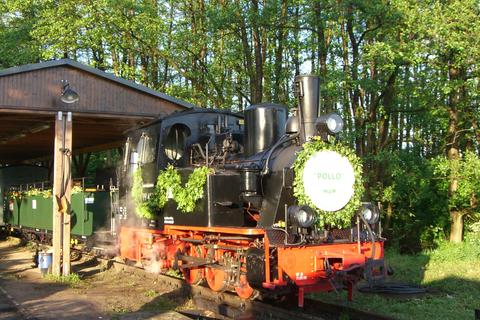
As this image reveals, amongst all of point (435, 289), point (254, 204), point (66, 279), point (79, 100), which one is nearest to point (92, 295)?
point (66, 279)

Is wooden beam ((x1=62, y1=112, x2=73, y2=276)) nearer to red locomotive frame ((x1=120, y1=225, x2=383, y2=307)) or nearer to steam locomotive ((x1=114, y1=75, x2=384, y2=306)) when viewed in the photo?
steam locomotive ((x1=114, y1=75, x2=384, y2=306))

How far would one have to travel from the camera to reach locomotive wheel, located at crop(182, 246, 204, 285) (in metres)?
8.56

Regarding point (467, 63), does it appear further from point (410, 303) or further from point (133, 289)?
point (133, 289)

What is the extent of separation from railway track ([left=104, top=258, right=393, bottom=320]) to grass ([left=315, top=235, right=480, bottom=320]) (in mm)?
615

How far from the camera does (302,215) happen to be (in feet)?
20.8

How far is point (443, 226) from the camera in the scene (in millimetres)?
17375

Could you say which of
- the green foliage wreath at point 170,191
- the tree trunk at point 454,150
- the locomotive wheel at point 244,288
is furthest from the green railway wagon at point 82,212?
the tree trunk at point 454,150

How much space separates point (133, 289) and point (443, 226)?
39.0ft

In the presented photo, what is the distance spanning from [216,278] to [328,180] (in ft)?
8.73

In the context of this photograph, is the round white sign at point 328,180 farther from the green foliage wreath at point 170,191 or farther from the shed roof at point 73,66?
the shed roof at point 73,66

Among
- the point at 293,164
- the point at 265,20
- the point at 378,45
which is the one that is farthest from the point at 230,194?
the point at 265,20


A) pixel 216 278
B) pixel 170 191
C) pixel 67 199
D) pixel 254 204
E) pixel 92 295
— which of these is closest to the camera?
pixel 254 204

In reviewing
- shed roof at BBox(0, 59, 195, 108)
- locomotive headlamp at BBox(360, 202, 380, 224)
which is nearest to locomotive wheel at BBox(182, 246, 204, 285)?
locomotive headlamp at BBox(360, 202, 380, 224)

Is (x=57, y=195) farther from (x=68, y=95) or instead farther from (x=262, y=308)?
(x=262, y=308)
